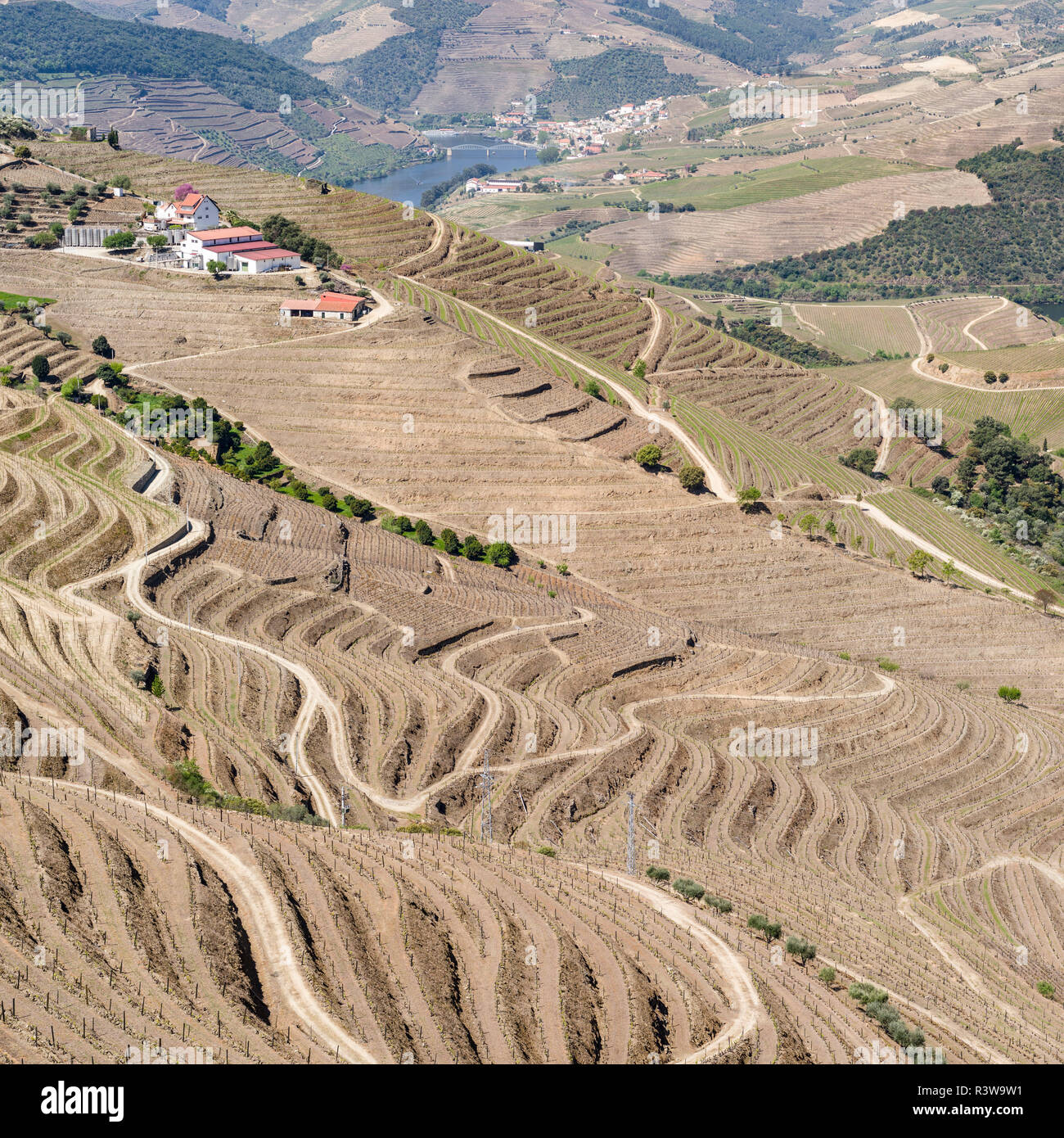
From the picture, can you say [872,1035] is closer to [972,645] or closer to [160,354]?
[972,645]

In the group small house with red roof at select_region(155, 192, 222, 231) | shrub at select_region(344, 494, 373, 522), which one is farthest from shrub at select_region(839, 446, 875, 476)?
small house with red roof at select_region(155, 192, 222, 231)

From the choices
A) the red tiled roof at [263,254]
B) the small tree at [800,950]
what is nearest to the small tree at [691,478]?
the red tiled roof at [263,254]

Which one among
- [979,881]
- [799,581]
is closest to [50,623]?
[979,881]

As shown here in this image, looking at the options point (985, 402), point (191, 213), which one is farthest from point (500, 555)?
point (985, 402)

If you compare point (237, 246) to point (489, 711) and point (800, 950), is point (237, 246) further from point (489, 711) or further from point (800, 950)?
point (800, 950)

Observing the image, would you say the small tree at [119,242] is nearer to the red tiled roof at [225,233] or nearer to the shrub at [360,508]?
the red tiled roof at [225,233]
